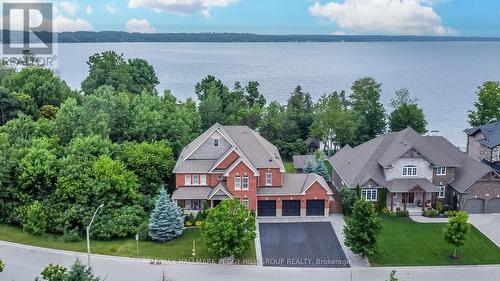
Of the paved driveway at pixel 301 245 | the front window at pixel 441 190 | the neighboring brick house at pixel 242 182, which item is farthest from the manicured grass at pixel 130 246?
the front window at pixel 441 190

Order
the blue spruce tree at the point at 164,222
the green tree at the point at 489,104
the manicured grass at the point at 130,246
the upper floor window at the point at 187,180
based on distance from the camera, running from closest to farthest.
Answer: the manicured grass at the point at 130,246 → the blue spruce tree at the point at 164,222 → the upper floor window at the point at 187,180 → the green tree at the point at 489,104

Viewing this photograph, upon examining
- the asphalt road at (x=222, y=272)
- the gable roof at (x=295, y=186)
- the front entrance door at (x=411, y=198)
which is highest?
the gable roof at (x=295, y=186)

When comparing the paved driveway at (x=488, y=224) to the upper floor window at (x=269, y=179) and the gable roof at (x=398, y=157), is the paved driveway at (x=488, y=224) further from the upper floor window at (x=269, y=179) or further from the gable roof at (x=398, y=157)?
the upper floor window at (x=269, y=179)

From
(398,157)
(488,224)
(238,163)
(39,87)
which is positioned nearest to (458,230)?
(488,224)

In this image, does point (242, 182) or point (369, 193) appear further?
point (369, 193)

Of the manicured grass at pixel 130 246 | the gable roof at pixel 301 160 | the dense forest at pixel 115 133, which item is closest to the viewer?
the manicured grass at pixel 130 246

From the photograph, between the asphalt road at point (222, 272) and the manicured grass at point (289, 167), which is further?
the manicured grass at point (289, 167)

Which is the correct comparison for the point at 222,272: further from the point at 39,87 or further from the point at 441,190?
the point at 39,87

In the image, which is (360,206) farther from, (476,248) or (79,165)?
(79,165)
